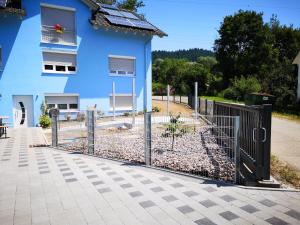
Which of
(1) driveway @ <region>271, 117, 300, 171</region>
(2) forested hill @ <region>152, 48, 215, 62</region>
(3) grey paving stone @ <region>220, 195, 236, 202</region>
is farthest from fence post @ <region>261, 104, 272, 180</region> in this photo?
(2) forested hill @ <region>152, 48, 215, 62</region>

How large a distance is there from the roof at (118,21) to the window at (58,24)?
1.59 metres

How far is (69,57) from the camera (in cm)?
1958

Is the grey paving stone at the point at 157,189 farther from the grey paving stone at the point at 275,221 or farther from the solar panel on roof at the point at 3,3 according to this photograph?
the solar panel on roof at the point at 3,3

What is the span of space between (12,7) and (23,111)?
675 centimetres

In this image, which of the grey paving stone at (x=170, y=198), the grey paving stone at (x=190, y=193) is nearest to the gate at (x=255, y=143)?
the grey paving stone at (x=190, y=193)

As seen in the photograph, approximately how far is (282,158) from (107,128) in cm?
951

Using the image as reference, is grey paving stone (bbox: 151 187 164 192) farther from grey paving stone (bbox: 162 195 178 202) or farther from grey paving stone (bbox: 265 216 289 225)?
grey paving stone (bbox: 265 216 289 225)

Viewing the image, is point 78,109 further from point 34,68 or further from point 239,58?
point 239,58

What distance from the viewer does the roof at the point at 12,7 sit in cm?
1603

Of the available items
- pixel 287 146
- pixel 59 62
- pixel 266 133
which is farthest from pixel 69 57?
pixel 266 133

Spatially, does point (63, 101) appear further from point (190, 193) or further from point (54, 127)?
point (190, 193)

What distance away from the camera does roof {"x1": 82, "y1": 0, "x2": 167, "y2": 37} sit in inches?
790

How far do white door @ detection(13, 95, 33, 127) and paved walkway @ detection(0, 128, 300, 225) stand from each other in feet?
40.6

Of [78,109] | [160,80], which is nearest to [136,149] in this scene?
[78,109]
